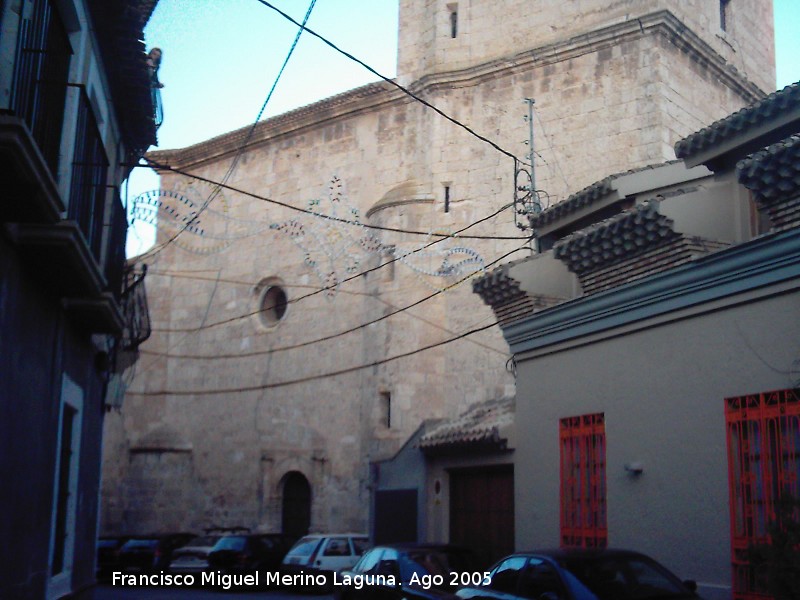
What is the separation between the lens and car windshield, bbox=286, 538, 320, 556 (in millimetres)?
16203

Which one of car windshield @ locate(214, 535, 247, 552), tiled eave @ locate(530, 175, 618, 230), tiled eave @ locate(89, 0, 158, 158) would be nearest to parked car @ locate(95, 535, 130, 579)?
car windshield @ locate(214, 535, 247, 552)

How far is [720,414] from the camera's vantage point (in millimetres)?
9016

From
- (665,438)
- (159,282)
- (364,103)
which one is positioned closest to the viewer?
(665,438)

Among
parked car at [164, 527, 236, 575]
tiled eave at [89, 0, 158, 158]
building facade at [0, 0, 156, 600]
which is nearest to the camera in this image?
building facade at [0, 0, 156, 600]

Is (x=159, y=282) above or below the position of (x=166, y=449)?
above

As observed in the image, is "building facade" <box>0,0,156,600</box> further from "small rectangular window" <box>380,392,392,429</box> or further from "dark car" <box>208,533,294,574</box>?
"small rectangular window" <box>380,392,392,429</box>

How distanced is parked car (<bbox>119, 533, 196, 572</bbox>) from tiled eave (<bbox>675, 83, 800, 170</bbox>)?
46.2 feet

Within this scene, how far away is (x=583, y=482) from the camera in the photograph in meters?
11.0

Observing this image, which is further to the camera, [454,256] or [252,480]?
[252,480]

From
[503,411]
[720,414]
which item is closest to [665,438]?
[720,414]

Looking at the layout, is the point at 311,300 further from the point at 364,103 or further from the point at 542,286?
the point at 542,286

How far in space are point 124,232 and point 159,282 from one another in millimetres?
17119

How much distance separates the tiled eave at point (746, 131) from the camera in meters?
8.66

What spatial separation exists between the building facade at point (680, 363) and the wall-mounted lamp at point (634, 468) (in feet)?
0.05
